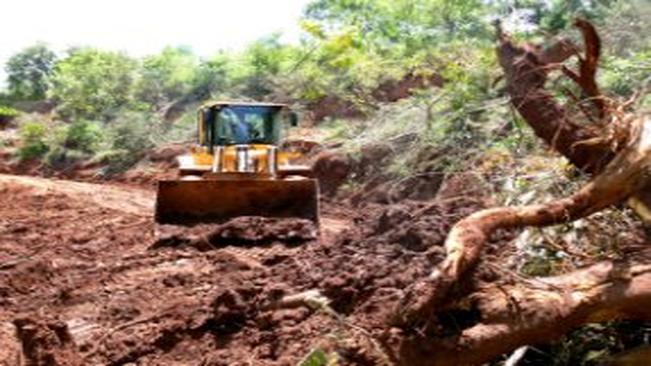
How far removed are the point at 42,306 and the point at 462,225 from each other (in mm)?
3465

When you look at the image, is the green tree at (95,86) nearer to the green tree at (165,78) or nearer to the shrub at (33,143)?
the green tree at (165,78)

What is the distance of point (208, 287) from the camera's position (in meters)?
6.01

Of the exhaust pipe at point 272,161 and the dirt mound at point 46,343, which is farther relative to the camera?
the exhaust pipe at point 272,161

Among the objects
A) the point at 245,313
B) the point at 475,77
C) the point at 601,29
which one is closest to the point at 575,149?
the point at 245,313

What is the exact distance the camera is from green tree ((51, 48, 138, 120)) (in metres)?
26.4

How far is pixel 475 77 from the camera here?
34.1ft

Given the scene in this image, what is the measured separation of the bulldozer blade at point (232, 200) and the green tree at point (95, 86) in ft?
56.9

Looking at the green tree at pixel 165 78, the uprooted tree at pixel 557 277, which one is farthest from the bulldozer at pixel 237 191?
the green tree at pixel 165 78

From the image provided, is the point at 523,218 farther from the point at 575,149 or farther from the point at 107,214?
the point at 107,214

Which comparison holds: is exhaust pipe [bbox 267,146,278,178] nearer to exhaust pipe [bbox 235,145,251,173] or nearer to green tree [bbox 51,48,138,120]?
exhaust pipe [bbox 235,145,251,173]

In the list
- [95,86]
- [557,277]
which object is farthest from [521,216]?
[95,86]

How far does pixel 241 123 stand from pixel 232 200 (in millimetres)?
2880

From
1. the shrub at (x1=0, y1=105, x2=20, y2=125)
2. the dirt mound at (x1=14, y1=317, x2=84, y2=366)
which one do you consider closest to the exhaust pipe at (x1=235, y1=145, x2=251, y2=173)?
the dirt mound at (x1=14, y1=317, x2=84, y2=366)

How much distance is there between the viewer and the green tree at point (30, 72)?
3316 centimetres
